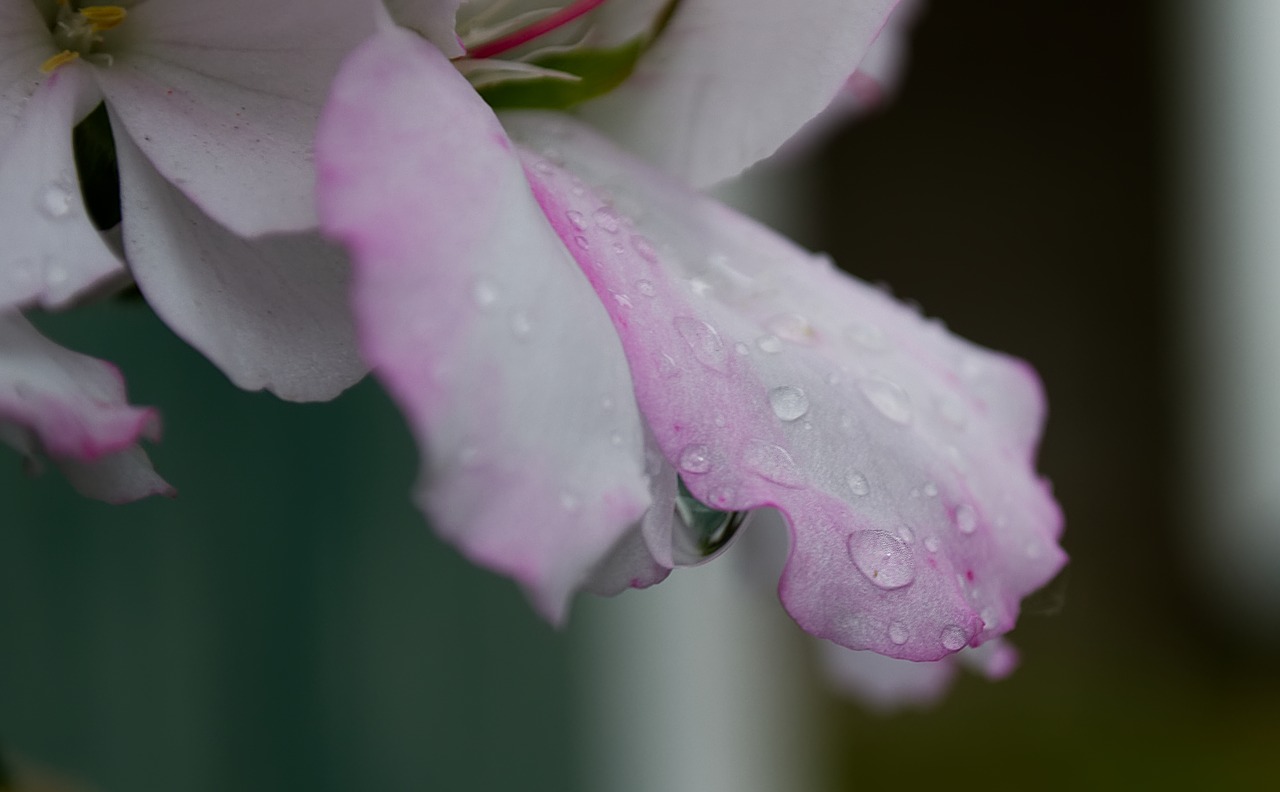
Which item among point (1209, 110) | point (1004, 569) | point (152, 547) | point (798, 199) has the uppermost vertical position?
point (1004, 569)

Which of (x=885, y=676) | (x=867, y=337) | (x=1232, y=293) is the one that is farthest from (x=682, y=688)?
(x=1232, y=293)

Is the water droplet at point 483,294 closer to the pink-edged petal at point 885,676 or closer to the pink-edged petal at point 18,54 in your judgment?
the pink-edged petal at point 18,54

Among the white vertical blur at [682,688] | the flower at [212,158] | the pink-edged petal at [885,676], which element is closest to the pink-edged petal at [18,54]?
the flower at [212,158]

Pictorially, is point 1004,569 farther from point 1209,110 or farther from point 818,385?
point 1209,110

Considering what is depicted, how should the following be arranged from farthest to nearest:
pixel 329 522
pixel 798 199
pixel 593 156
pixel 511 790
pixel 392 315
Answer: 1. pixel 798 199
2. pixel 511 790
3. pixel 329 522
4. pixel 593 156
5. pixel 392 315

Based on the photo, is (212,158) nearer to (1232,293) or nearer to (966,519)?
(966,519)

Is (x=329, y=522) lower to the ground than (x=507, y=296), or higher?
lower

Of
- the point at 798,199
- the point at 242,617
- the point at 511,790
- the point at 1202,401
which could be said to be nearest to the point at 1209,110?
the point at 1202,401
